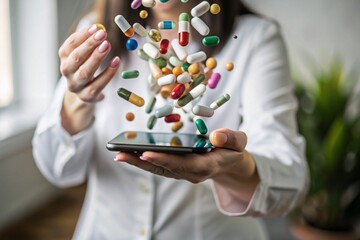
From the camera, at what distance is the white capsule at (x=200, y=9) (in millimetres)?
341

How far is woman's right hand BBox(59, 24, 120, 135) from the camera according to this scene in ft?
1.11

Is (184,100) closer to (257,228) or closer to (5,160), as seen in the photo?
(257,228)

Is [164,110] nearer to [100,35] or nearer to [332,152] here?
[100,35]

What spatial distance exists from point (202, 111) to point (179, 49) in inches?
1.8

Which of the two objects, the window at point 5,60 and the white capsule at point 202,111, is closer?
the white capsule at point 202,111

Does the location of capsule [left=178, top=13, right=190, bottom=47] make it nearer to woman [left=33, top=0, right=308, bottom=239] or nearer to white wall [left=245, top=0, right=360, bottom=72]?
woman [left=33, top=0, right=308, bottom=239]

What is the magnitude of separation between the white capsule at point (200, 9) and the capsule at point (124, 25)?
43mm

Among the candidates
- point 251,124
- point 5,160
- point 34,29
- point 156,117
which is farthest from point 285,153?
point 5,160

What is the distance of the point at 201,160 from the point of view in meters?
0.35

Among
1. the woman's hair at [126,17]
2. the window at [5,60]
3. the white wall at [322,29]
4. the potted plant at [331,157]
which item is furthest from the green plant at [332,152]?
the woman's hair at [126,17]

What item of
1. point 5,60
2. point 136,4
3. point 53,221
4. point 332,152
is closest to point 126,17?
point 136,4

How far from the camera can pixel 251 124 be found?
0.45 meters

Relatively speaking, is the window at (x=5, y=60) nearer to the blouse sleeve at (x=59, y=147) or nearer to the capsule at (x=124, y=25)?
the blouse sleeve at (x=59, y=147)

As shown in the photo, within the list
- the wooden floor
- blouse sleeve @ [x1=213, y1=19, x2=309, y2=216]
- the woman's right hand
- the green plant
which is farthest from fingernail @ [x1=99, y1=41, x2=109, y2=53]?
the wooden floor
